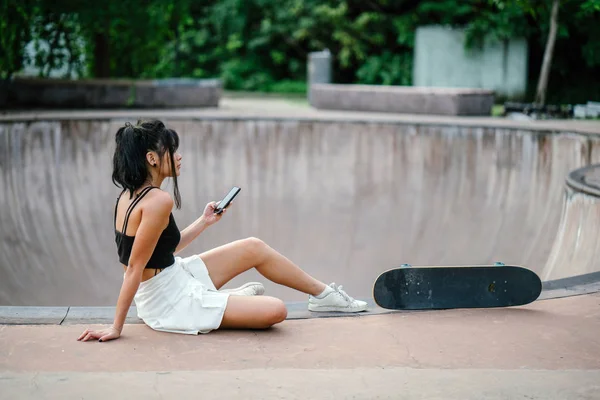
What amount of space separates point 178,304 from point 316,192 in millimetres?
8430

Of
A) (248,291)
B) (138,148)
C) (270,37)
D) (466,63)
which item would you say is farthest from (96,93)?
(138,148)

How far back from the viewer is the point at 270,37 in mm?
22594

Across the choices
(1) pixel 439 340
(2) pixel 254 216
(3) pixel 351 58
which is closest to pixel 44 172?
(2) pixel 254 216

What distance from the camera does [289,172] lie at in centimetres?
1266

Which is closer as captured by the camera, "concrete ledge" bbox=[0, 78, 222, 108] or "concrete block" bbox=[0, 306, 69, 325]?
"concrete block" bbox=[0, 306, 69, 325]

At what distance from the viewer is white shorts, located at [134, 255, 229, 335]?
419cm

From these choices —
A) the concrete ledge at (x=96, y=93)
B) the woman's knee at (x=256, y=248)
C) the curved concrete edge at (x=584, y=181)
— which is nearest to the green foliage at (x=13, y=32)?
the concrete ledge at (x=96, y=93)

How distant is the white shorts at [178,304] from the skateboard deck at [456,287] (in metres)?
0.85

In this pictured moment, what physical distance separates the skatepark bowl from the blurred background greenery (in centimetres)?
309

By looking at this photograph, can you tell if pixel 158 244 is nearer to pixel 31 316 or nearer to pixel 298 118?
pixel 31 316

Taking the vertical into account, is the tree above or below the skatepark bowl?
above

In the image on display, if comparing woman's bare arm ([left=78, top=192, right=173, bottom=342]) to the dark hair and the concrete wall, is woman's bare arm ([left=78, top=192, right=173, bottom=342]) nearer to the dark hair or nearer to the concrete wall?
the dark hair

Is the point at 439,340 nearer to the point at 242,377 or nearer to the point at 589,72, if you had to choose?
the point at 242,377

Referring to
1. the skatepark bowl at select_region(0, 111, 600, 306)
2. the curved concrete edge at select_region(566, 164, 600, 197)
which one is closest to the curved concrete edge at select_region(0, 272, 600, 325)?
the curved concrete edge at select_region(566, 164, 600, 197)
